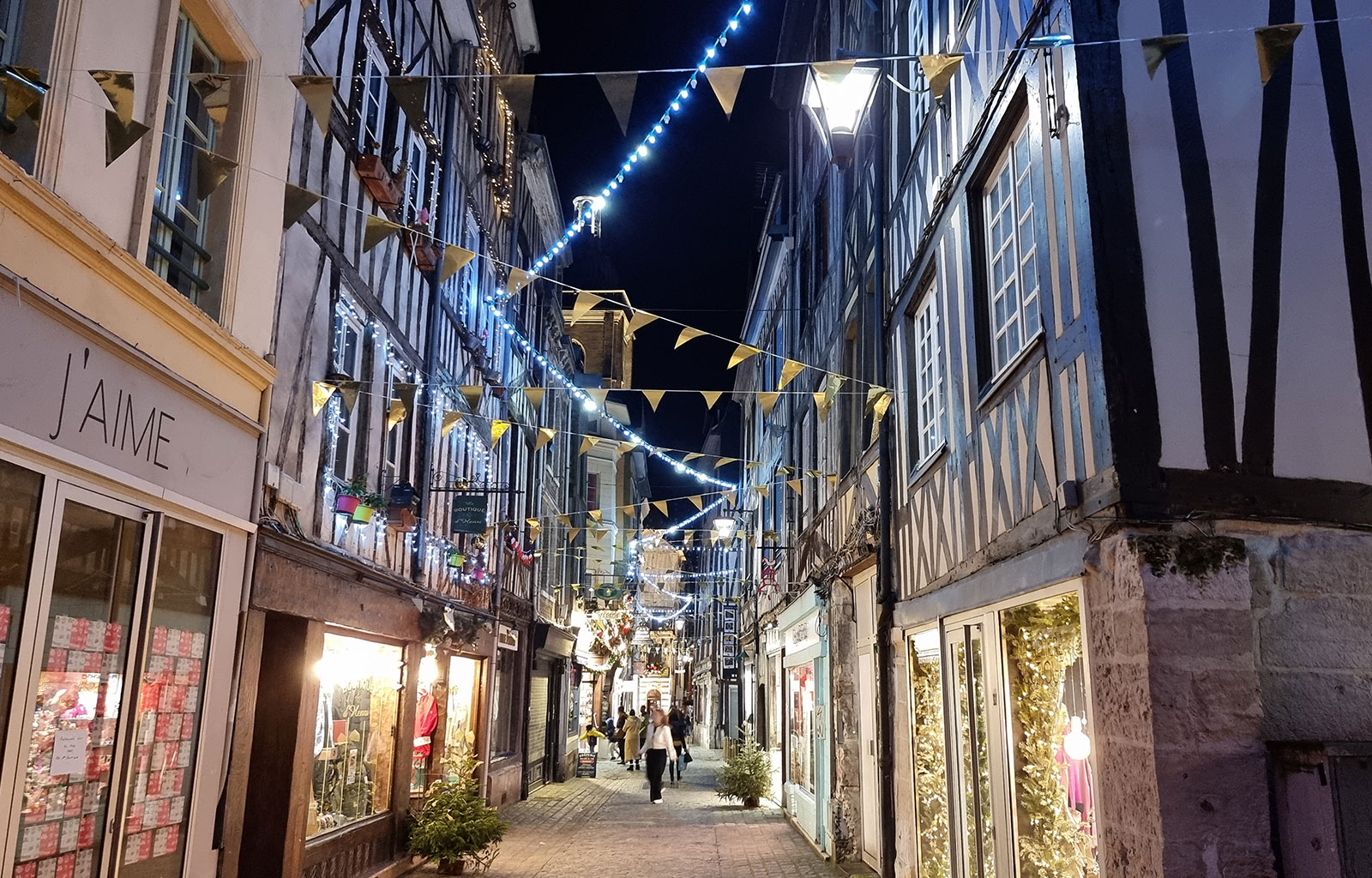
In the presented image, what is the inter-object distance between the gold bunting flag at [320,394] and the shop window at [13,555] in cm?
313

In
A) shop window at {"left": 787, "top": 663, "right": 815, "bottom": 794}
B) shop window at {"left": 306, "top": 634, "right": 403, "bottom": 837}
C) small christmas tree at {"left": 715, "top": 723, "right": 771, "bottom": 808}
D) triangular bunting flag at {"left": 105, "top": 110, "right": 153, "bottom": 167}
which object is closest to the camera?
triangular bunting flag at {"left": 105, "top": 110, "right": 153, "bottom": 167}

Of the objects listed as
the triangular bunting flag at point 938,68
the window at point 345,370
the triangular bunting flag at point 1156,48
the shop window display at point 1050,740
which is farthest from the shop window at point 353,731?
the triangular bunting flag at point 1156,48

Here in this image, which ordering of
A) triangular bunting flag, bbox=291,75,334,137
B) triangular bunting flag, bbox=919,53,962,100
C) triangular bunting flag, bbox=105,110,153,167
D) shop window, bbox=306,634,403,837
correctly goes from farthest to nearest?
shop window, bbox=306,634,403,837 → triangular bunting flag, bbox=919,53,962,100 → triangular bunting flag, bbox=291,75,334,137 → triangular bunting flag, bbox=105,110,153,167

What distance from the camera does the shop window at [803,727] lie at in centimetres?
1232

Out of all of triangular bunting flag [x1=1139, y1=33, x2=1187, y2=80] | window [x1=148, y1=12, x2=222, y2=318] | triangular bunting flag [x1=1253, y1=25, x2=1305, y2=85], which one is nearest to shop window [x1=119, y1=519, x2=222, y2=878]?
window [x1=148, y1=12, x2=222, y2=318]

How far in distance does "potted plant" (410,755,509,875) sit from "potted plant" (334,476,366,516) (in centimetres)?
333

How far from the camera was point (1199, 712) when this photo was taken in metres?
3.44

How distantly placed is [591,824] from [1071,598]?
9.90 meters

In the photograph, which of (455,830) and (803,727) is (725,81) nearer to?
(455,830)

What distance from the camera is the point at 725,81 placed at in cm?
468

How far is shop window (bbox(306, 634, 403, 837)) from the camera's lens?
7.79 metres

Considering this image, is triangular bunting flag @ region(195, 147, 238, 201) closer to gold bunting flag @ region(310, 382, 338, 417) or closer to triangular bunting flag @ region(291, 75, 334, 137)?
triangular bunting flag @ region(291, 75, 334, 137)

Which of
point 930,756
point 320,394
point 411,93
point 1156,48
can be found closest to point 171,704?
point 320,394

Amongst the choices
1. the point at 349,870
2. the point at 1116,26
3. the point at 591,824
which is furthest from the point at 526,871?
the point at 1116,26
